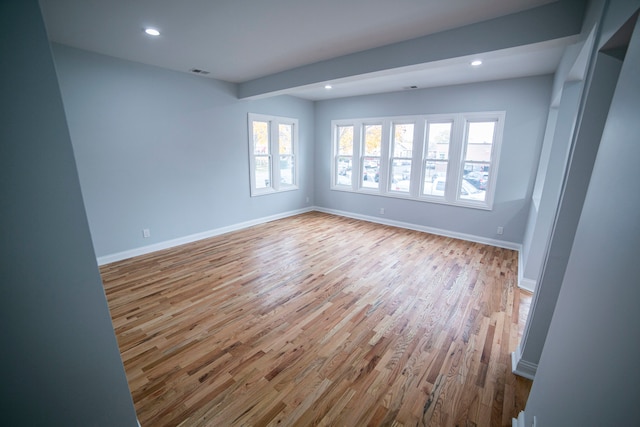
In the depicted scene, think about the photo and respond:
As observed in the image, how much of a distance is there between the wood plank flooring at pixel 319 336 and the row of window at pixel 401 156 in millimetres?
1447

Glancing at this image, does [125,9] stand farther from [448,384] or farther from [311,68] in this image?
[448,384]

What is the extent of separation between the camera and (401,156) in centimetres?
549

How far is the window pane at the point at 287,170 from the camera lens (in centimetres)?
620

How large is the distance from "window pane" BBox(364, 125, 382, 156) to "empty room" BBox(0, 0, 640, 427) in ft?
0.21

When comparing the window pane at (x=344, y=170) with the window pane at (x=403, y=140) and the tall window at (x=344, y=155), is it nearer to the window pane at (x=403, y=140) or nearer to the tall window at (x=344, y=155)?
the tall window at (x=344, y=155)

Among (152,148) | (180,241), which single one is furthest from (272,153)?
(180,241)

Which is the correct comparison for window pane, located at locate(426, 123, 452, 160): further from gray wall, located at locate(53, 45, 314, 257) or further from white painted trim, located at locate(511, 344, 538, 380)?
white painted trim, located at locate(511, 344, 538, 380)

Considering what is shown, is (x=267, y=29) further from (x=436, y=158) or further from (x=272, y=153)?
(x=436, y=158)

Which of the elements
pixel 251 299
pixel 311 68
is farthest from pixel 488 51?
pixel 251 299

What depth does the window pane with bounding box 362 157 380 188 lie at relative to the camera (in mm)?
5941

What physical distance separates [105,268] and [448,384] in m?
4.23

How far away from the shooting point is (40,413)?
1.09 m

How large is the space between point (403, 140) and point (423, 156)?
0.57 m

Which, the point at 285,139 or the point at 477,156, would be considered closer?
the point at 477,156
